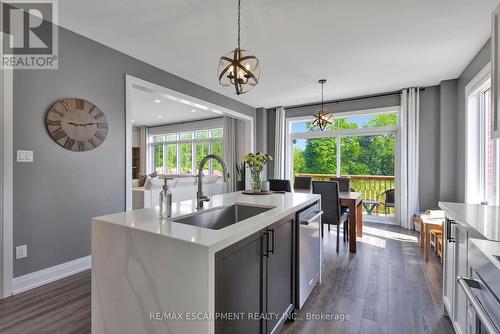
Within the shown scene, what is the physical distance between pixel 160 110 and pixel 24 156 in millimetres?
4457

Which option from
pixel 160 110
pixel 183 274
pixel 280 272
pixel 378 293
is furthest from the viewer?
pixel 160 110

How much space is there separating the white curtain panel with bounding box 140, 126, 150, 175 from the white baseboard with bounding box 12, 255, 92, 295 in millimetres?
6950

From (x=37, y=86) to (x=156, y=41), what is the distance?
51.4 inches

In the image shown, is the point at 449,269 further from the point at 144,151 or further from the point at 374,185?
the point at 144,151

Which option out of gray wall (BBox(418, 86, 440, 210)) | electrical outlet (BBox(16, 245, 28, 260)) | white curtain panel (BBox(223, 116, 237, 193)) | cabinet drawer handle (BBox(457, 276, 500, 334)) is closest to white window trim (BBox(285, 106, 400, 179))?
gray wall (BBox(418, 86, 440, 210))

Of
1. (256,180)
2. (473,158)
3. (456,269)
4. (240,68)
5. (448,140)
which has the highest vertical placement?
(240,68)

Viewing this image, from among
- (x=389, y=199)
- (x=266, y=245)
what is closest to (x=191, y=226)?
(x=266, y=245)

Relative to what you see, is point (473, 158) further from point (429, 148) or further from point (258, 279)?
point (258, 279)

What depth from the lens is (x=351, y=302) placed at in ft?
6.77

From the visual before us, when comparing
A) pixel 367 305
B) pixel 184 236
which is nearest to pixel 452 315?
pixel 367 305

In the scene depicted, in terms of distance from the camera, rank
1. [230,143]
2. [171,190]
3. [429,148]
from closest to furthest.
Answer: [429,148], [171,190], [230,143]

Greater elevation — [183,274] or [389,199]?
[183,274]

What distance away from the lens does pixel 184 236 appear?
103 cm

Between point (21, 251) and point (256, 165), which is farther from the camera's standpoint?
point (256, 165)
